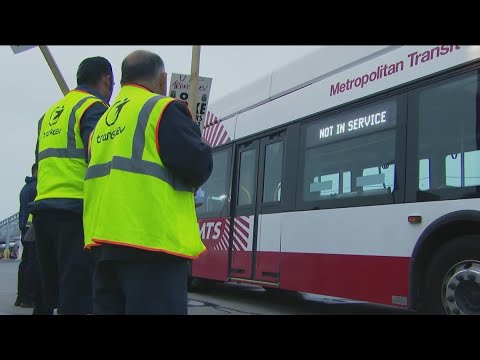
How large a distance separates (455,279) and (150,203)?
341 cm

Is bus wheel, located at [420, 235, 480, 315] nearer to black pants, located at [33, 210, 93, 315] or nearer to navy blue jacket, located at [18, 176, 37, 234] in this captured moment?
black pants, located at [33, 210, 93, 315]

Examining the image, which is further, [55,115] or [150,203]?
[55,115]

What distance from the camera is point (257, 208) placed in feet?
25.0

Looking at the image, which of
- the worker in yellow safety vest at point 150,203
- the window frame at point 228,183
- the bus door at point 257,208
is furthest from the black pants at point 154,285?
the window frame at point 228,183

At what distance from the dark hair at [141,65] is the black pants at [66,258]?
974mm

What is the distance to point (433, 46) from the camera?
202 inches

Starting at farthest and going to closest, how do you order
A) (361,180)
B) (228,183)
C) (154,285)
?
(228,183) → (361,180) → (154,285)

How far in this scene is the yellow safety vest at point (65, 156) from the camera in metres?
3.08

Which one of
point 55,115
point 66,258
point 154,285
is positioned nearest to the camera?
point 154,285

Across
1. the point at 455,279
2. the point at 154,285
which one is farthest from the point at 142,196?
the point at 455,279

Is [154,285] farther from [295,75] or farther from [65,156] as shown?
[295,75]

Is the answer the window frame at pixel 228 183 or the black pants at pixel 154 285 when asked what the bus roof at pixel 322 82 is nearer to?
the window frame at pixel 228 183

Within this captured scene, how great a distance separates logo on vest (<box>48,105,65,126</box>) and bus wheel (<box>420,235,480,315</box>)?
350cm
